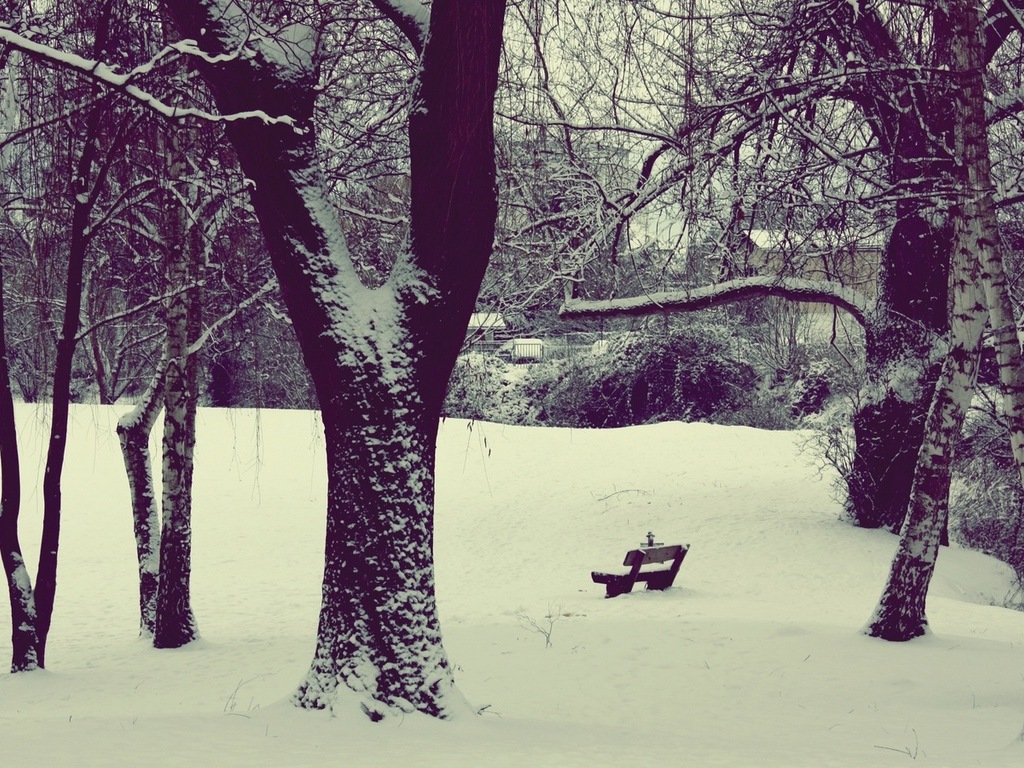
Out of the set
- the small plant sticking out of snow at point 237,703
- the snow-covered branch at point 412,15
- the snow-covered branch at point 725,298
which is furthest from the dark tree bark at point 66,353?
the snow-covered branch at point 725,298

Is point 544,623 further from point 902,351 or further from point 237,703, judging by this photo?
point 902,351

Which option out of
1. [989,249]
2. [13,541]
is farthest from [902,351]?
[13,541]

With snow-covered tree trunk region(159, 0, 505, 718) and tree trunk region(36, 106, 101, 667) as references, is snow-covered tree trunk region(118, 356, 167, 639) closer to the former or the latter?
tree trunk region(36, 106, 101, 667)

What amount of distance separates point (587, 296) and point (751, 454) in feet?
28.0

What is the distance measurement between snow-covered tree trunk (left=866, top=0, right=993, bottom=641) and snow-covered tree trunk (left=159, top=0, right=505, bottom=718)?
295cm

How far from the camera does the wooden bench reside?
12359mm

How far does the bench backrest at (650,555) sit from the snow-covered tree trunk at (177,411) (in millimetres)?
5033

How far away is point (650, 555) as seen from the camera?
12.5m

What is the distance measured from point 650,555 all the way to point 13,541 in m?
7.21

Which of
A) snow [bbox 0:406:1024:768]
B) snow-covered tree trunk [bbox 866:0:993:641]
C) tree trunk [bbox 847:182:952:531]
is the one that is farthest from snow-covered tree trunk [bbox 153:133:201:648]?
tree trunk [bbox 847:182:952:531]

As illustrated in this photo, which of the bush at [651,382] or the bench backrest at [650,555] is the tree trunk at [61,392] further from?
the bush at [651,382]

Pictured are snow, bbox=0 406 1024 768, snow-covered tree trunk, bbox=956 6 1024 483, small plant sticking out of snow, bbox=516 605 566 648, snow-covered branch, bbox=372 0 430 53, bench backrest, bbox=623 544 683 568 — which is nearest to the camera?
snow, bbox=0 406 1024 768

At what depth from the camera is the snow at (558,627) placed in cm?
530

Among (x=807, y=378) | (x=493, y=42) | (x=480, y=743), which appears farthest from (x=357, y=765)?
(x=807, y=378)
